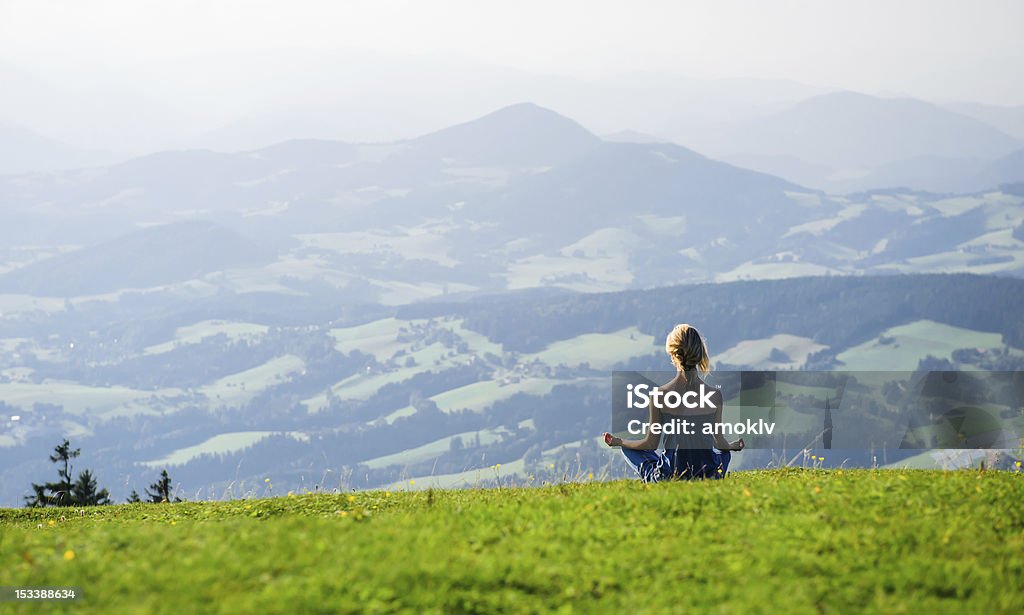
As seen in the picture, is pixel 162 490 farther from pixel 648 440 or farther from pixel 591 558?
pixel 591 558

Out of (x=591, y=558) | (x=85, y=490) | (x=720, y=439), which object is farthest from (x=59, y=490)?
(x=591, y=558)

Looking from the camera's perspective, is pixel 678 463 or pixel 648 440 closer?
pixel 648 440

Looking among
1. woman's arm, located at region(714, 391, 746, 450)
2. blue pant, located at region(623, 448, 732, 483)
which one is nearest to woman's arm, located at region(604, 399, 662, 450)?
blue pant, located at region(623, 448, 732, 483)

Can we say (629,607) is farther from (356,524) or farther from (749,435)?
(749,435)

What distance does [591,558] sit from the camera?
1007cm

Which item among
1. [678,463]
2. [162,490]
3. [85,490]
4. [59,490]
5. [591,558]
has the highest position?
[678,463]

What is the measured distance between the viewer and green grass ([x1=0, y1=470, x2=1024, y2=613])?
29.1ft

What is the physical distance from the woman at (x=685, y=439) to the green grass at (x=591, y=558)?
84.5 inches

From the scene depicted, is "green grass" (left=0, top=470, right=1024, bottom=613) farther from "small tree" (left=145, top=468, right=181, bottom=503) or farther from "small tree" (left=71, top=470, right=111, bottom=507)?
"small tree" (left=71, top=470, right=111, bottom=507)

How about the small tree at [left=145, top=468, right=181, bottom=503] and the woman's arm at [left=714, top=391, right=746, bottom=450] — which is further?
the small tree at [left=145, top=468, right=181, bottom=503]

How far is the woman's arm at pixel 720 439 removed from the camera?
15297 millimetres

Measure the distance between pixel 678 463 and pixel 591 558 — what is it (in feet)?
19.9

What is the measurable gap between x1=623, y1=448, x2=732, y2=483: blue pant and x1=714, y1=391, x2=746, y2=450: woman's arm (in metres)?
0.30

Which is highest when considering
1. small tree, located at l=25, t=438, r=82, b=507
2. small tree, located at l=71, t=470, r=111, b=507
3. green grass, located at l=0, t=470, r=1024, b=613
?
green grass, located at l=0, t=470, r=1024, b=613
